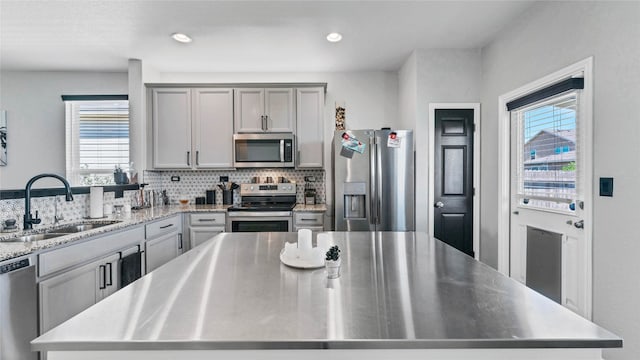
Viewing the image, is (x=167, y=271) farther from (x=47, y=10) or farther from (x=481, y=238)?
(x=481, y=238)

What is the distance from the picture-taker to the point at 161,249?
9.86 ft

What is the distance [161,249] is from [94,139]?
1.97m

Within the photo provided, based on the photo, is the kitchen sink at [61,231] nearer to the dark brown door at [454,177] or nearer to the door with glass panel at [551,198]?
the dark brown door at [454,177]

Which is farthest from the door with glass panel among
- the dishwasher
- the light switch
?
the dishwasher

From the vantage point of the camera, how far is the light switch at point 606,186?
176cm

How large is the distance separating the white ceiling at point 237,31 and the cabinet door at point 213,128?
0.43 m

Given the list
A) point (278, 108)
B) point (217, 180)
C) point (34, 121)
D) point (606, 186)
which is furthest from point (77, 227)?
point (606, 186)

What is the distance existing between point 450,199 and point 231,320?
10.1 feet

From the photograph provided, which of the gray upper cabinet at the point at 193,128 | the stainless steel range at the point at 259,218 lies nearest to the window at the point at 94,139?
the gray upper cabinet at the point at 193,128

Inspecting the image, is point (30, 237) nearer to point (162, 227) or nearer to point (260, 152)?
point (162, 227)

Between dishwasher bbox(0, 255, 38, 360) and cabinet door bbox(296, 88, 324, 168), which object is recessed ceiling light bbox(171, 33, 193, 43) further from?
dishwasher bbox(0, 255, 38, 360)

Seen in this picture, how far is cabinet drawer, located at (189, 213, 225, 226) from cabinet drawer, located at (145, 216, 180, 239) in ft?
0.58

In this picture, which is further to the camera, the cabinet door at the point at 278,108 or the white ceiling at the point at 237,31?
the cabinet door at the point at 278,108

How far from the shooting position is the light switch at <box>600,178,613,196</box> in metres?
1.76
